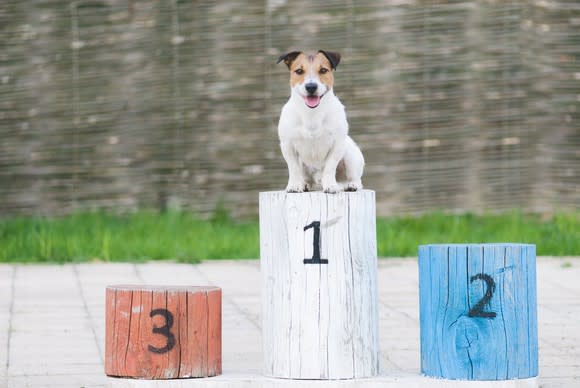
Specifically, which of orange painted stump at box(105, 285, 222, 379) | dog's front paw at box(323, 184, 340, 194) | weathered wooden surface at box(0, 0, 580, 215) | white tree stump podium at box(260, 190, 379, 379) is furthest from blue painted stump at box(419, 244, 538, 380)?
weathered wooden surface at box(0, 0, 580, 215)

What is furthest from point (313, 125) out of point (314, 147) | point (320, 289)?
point (320, 289)

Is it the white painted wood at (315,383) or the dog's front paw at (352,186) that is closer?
the white painted wood at (315,383)

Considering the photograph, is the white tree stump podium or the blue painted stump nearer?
the blue painted stump

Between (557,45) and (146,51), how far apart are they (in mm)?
4071

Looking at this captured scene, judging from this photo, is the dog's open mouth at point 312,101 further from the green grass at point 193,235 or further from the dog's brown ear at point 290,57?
the green grass at point 193,235

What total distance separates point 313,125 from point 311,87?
0.25 meters

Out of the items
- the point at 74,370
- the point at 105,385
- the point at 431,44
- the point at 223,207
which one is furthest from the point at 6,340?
the point at 431,44

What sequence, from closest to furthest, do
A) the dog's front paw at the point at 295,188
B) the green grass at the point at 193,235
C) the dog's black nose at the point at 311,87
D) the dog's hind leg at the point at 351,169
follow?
the dog's black nose at the point at 311,87
the dog's front paw at the point at 295,188
the dog's hind leg at the point at 351,169
the green grass at the point at 193,235

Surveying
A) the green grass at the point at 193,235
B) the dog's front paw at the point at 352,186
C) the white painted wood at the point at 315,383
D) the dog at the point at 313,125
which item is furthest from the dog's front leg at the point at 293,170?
the green grass at the point at 193,235

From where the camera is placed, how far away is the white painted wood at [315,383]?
5.88 metres

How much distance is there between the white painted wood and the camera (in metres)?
5.88

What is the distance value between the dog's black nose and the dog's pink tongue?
39 mm

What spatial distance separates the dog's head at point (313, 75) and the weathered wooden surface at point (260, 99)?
610 cm

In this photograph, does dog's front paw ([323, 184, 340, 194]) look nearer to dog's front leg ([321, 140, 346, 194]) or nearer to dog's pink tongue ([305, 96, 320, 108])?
dog's front leg ([321, 140, 346, 194])
